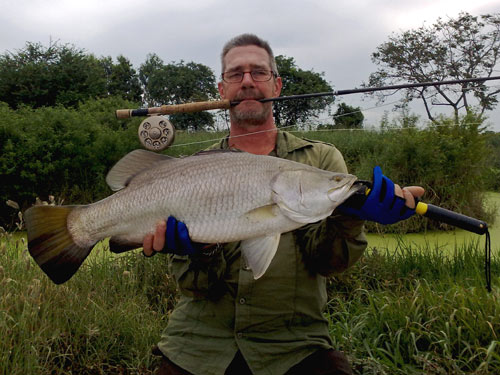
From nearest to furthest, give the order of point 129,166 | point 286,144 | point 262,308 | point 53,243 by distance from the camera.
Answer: point 53,243, point 129,166, point 262,308, point 286,144

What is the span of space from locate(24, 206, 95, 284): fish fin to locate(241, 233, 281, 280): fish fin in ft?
2.44

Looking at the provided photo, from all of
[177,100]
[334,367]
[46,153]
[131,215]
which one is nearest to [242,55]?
[131,215]

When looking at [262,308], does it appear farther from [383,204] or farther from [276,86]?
[276,86]

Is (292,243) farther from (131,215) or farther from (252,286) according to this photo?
(131,215)

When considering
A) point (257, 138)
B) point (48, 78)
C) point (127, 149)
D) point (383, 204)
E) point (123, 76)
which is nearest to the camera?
point (383, 204)

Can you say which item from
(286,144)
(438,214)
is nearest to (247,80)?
(286,144)

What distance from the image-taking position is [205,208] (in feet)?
6.48

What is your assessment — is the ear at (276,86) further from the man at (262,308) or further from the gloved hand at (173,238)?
the gloved hand at (173,238)

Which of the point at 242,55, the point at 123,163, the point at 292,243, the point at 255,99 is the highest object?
the point at 242,55

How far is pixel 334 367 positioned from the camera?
2303 millimetres

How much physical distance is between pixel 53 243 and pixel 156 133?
1.40 metres

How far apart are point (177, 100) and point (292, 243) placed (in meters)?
29.1

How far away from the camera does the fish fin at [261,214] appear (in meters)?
1.94

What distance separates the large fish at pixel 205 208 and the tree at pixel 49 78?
16.3 metres
